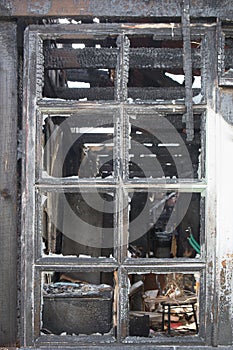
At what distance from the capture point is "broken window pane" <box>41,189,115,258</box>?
5109 millimetres

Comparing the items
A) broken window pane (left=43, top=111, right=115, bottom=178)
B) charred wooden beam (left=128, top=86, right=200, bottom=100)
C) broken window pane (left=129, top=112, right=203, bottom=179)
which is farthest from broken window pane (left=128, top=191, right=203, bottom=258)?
charred wooden beam (left=128, top=86, right=200, bottom=100)

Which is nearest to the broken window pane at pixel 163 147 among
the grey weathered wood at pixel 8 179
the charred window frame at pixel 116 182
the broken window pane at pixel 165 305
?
the charred window frame at pixel 116 182

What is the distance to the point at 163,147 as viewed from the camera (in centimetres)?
697

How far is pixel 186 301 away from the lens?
6.63m

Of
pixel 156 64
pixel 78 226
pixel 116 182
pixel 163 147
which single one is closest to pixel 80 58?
pixel 156 64

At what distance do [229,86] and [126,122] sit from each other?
21.9 inches

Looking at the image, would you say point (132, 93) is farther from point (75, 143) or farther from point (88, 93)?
point (75, 143)

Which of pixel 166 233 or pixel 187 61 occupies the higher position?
pixel 187 61

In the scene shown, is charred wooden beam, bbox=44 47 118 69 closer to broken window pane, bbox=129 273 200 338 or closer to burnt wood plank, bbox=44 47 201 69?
burnt wood plank, bbox=44 47 201 69

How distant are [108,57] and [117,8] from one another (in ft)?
1.24

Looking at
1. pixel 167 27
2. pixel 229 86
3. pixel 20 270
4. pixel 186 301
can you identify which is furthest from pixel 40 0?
pixel 186 301

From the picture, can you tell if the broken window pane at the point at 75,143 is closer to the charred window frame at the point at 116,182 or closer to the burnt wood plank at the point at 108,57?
the burnt wood plank at the point at 108,57

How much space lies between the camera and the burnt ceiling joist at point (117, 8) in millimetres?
→ 2326

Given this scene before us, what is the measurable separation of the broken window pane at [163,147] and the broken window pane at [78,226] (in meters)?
0.93
